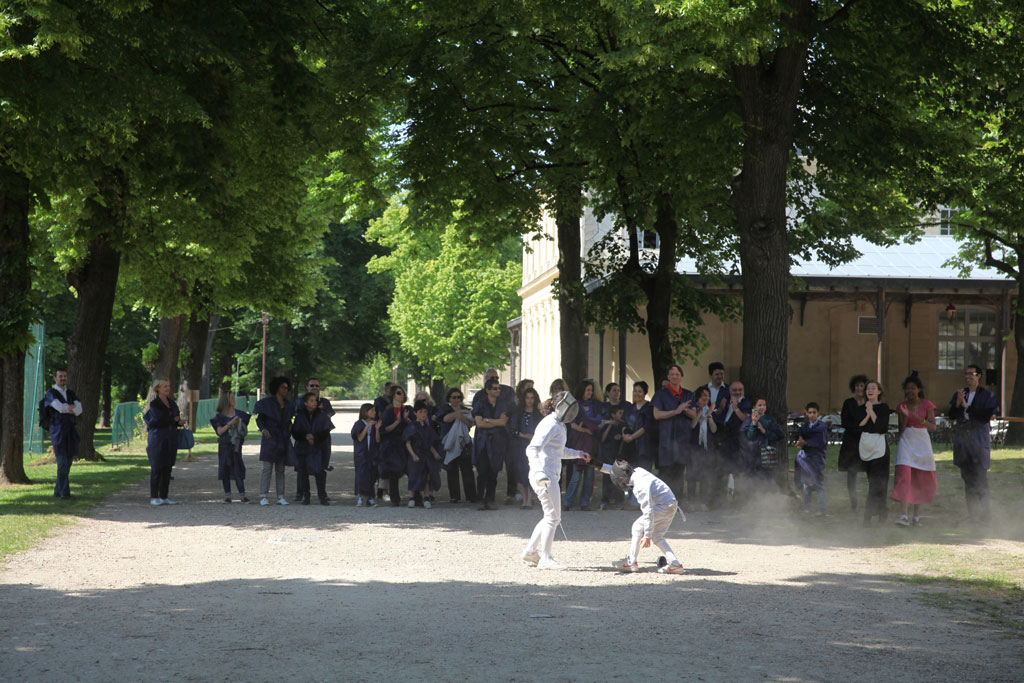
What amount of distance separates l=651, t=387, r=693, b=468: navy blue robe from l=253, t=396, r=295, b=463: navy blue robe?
211 inches

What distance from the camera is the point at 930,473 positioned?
1352 centimetres

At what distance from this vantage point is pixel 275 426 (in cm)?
1594

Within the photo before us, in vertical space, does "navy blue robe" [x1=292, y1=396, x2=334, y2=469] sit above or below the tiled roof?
below

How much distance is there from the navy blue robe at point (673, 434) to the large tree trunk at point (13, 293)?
31.2 feet

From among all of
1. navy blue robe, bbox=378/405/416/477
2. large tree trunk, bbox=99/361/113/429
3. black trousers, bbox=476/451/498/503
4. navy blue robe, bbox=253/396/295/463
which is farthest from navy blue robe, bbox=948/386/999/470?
large tree trunk, bbox=99/361/113/429

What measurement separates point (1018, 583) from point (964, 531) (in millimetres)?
3658

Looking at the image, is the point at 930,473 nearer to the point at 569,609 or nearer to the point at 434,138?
the point at 569,609

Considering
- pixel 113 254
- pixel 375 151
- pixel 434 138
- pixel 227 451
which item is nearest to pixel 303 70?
pixel 434 138

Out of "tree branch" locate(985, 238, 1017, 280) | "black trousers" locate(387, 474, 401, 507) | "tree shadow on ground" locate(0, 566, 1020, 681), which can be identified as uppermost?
"tree branch" locate(985, 238, 1017, 280)

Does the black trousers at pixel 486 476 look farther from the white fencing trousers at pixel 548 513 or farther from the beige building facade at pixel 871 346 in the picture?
the beige building facade at pixel 871 346

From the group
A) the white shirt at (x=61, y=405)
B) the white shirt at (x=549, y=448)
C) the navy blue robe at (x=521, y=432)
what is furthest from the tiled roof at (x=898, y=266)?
the white shirt at (x=549, y=448)

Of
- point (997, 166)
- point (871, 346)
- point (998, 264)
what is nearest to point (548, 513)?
point (997, 166)

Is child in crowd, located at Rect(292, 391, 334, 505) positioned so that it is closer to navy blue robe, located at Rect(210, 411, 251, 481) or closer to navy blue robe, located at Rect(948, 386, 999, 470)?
navy blue robe, located at Rect(210, 411, 251, 481)

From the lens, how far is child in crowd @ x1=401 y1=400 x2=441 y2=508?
15.9m
